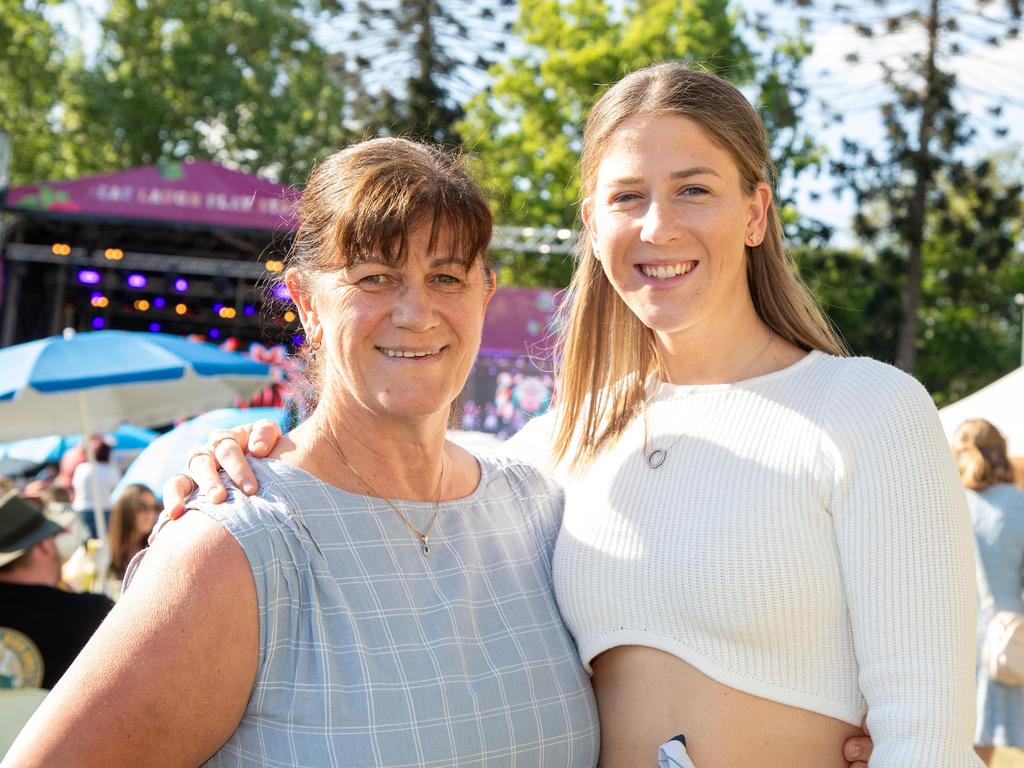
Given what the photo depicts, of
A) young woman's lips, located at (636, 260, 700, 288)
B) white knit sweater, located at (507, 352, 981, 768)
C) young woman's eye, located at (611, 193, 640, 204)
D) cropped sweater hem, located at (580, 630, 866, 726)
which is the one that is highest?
young woman's eye, located at (611, 193, 640, 204)

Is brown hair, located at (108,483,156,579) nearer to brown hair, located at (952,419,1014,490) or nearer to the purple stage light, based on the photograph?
brown hair, located at (952,419,1014,490)

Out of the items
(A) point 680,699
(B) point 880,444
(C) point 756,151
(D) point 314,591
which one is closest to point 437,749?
(D) point 314,591

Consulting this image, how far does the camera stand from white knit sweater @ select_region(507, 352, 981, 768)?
183cm

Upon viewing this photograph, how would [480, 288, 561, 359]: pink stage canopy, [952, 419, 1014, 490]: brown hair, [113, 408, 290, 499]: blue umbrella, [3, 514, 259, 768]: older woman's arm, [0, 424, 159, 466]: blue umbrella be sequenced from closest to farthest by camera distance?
[3, 514, 259, 768]: older woman's arm, [952, 419, 1014, 490]: brown hair, [113, 408, 290, 499]: blue umbrella, [0, 424, 159, 466]: blue umbrella, [480, 288, 561, 359]: pink stage canopy

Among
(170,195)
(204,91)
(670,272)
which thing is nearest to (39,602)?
(670,272)

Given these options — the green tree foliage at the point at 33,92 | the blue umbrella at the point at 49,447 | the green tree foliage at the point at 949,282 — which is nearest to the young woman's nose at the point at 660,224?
the green tree foliage at the point at 949,282

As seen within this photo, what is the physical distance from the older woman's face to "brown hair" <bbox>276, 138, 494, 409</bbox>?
0.03 meters

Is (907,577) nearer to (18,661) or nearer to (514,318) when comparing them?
(18,661)

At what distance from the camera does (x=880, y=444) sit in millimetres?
1896

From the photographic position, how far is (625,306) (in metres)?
2.63

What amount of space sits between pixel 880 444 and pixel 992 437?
14.4ft

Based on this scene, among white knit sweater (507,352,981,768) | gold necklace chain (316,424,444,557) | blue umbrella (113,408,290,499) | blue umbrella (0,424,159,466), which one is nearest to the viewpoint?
white knit sweater (507,352,981,768)

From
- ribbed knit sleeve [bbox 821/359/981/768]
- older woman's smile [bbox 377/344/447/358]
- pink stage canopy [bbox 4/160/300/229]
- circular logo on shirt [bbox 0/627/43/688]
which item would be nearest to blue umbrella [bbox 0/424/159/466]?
pink stage canopy [bbox 4/160/300/229]

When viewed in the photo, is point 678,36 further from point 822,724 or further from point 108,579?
point 822,724
